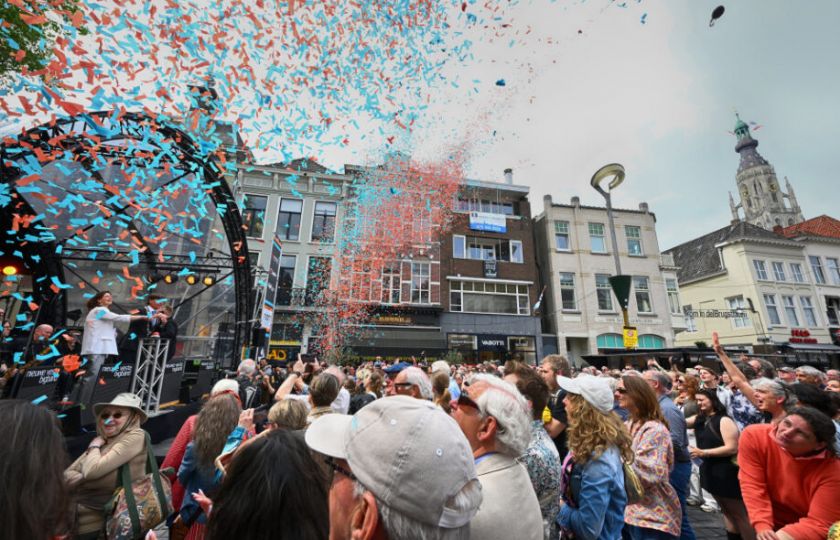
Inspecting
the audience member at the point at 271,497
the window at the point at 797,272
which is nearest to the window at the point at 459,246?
the audience member at the point at 271,497

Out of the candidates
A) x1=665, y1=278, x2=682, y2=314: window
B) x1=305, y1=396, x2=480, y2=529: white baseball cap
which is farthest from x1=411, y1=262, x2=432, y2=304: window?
x1=305, y1=396, x2=480, y2=529: white baseball cap

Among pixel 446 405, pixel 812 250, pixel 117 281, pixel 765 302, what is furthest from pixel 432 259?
pixel 812 250

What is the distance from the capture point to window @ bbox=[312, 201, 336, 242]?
23.6 m

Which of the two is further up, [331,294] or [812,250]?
[812,250]

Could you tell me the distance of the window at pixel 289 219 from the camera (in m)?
23.5

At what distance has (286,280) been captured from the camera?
74.0ft

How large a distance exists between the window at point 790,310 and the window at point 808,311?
2.45 feet

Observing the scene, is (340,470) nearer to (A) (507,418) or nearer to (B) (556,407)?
(A) (507,418)

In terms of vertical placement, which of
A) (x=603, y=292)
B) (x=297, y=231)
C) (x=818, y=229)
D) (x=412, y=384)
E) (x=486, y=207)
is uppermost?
(x=818, y=229)

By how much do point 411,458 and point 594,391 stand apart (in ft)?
6.91

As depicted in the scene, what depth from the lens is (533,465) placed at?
2.22 m

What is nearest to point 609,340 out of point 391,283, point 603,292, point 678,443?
point 603,292

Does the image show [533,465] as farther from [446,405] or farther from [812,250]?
[812,250]

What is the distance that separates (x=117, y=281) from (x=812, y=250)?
47.1 metres
